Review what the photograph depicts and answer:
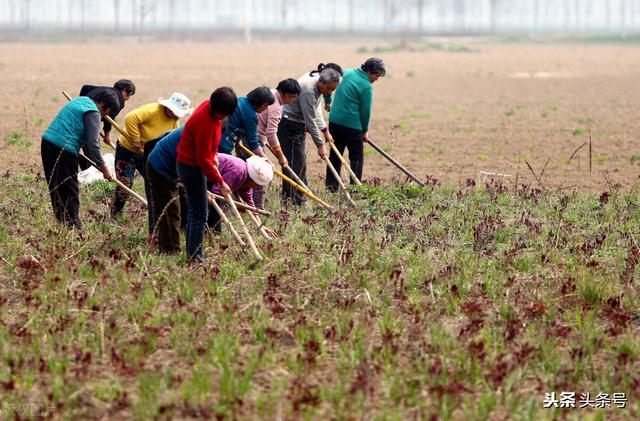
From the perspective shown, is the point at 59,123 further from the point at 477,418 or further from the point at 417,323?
the point at 477,418

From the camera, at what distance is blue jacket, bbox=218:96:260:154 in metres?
8.26

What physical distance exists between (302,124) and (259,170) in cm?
253

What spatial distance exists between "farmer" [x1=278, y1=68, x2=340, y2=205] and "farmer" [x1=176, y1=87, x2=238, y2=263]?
109 inches

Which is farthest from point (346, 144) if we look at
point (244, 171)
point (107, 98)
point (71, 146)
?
point (71, 146)

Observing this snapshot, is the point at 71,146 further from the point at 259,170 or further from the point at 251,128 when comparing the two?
the point at 259,170

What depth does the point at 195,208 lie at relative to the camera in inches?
285

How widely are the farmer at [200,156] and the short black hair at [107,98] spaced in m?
1.41

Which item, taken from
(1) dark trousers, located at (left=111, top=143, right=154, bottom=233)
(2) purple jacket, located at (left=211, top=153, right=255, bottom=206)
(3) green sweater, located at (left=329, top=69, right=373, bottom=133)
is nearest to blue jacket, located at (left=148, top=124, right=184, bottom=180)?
(2) purple jacket, located at (left=211, top=153, right=255, bottom=206)

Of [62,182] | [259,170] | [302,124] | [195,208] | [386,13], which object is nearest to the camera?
[195,208]

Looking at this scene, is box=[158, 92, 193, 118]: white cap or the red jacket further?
box=[158, 92, 193, 118]: white cap

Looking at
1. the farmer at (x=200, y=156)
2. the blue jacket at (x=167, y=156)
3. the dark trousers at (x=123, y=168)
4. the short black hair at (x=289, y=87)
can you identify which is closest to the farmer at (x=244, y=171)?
the blue jacket at (x=167, y=156)

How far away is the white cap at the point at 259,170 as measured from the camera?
797 cm

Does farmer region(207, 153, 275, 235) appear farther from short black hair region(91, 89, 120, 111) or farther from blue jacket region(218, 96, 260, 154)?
short black hair region(91, 89, 120, 111)

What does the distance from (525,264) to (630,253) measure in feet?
3.25
